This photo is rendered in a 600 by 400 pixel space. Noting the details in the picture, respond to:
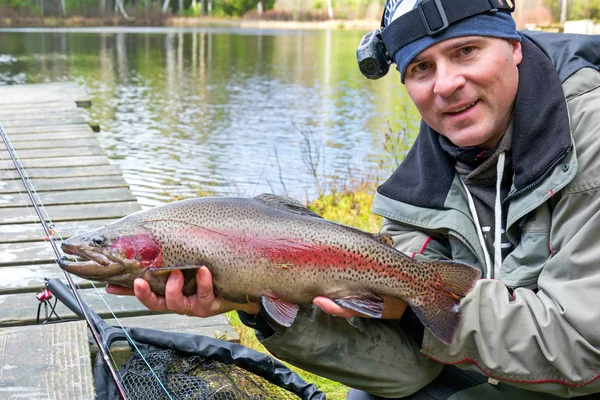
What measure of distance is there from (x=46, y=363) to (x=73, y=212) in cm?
250

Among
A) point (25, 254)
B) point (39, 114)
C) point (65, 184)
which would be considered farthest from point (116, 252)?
point (39, 114)

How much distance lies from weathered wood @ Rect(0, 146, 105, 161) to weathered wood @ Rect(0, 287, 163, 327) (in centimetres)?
324

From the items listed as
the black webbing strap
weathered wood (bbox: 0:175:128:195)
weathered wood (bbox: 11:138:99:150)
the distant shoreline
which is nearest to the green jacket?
the black webbing strap

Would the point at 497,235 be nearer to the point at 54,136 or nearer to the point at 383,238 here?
the point at 383,238

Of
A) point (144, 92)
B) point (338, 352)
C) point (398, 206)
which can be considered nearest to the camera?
point (338, 352)

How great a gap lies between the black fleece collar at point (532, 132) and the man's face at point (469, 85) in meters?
0.05

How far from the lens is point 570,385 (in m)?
2.12

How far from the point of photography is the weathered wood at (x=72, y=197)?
513cm

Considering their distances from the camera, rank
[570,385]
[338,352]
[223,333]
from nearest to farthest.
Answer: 1. [570,385]
2. [338,352]
3. [223,333]

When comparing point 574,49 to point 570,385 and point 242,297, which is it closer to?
point 570,385

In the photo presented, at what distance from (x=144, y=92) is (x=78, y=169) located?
11192mm

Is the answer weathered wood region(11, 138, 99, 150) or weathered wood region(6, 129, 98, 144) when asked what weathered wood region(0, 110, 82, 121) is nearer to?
weathered wood region(6, 129, 98, 144)

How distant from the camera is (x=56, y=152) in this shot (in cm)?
676

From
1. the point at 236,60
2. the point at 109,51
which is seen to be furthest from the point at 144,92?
the point at 109,51
